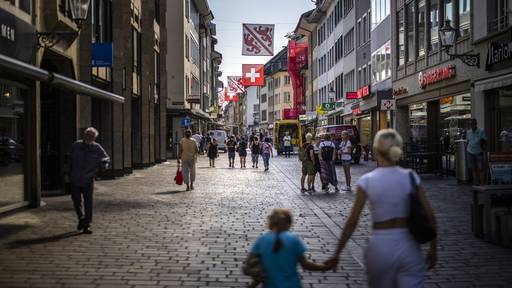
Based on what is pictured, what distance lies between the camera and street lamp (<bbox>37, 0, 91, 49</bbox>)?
13.4 m

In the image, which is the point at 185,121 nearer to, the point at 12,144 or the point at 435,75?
the point at 435,75

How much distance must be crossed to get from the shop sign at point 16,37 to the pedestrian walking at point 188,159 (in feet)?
20.4

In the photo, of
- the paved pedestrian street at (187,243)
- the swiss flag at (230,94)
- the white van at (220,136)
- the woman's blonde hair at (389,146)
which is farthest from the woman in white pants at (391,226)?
the swiss flag at (230,94)

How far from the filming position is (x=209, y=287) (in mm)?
6527

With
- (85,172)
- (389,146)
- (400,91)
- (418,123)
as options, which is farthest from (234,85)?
(389,146)

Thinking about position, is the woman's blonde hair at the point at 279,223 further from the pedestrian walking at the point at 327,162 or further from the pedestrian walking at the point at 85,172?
the pedestrian walking at the point at 327,162

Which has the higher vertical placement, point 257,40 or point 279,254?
point 257,40

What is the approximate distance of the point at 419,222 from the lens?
4.06 m

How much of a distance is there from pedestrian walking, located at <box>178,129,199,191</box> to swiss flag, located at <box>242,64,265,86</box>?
2690 cm

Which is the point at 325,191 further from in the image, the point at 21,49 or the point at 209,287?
the point at 209,287

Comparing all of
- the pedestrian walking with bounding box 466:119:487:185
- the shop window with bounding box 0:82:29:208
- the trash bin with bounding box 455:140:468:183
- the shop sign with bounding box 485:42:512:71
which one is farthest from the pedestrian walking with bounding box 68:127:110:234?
the trash bin with bounding box 455:140:468:183

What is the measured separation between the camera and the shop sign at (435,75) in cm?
2405

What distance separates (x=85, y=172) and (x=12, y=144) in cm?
326

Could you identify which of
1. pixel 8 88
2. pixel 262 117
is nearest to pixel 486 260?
pixel 8 88
